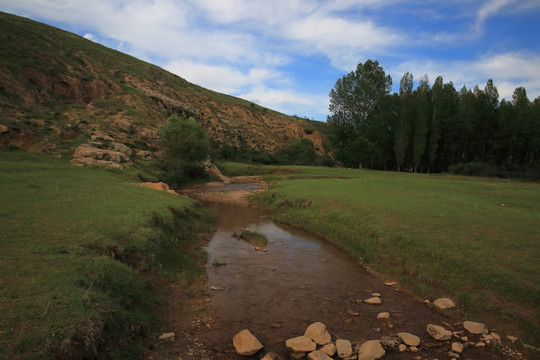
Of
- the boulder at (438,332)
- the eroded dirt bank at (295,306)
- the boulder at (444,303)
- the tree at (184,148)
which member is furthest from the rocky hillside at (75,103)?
the boulder at (438,332)

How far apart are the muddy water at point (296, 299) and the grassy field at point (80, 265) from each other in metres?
2.01

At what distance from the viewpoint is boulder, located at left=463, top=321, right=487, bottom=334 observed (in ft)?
31.5

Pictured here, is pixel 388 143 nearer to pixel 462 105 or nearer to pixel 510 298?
pixel 462 105

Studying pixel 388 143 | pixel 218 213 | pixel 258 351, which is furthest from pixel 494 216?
pixel 388 143

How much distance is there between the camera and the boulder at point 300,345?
8.16 metres

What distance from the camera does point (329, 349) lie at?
826cm

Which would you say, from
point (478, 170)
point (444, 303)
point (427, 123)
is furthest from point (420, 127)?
point (444, 303)

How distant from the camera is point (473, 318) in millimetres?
10438

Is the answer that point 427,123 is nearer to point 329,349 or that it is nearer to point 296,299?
point 296,299

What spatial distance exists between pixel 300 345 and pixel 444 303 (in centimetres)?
652

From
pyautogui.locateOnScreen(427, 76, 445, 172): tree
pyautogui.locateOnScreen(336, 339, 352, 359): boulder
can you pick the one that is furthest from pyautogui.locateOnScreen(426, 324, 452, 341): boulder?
pyautogui.locateOnScreen(427, 76, 445, 172): tree

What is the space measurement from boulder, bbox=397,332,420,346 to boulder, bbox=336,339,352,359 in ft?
5.87

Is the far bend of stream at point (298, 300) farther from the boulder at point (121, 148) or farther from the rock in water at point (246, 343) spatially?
the boulder at point (121, 148)

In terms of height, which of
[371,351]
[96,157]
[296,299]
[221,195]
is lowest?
[221,195]
